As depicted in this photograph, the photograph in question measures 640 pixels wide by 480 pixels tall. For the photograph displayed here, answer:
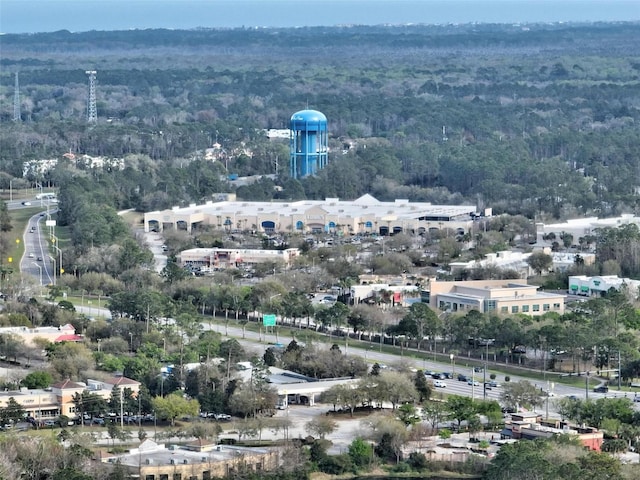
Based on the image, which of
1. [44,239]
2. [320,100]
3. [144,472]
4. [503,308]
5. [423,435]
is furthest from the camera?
[320,100]

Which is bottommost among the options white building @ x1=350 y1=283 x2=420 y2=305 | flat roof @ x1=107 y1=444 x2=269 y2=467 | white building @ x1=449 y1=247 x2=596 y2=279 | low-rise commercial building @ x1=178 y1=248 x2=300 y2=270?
low-rise commercial building @ x1=178 y1=248 x2=300 y2=270

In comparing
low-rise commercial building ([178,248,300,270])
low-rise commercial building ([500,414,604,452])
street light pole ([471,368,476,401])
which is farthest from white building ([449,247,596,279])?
low-rise commercial building ([500,414,604,452])

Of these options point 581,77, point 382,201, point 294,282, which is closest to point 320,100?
point 581,77

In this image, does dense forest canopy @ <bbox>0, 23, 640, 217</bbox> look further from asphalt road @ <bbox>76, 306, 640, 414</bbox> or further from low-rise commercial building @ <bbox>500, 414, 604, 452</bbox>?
low-rise commercial building @ <bbox>500, 414, 604, 452</bbox>

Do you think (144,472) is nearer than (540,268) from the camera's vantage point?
Yes

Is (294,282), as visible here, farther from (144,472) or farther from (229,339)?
(144,472)

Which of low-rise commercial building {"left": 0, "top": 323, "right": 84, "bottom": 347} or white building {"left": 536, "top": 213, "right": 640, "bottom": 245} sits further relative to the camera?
white building {"left": 536, "top": 213, "right": 640, "bottom": 245}

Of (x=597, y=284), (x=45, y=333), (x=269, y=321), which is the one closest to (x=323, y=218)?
(x=597, y=284)

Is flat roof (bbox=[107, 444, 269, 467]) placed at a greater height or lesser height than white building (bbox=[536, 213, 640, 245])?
greater
